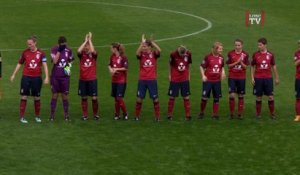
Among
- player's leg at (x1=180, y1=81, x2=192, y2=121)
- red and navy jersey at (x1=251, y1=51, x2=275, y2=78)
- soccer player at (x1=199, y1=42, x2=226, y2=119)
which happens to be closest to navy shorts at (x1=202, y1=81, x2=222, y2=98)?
soccer player at (x1=199, y1=42, x2=226, y2=119)

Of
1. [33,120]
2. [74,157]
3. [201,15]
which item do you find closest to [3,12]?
[201,15]

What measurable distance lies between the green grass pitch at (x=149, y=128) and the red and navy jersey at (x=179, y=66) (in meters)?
1.30

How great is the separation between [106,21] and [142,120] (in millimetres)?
18476

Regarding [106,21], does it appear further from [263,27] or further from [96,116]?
[96,116]

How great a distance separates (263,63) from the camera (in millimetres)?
24250

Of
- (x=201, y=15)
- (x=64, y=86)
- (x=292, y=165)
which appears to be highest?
(x=201, y=15)

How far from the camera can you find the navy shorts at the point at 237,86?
2448cm

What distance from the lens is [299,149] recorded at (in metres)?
21.1

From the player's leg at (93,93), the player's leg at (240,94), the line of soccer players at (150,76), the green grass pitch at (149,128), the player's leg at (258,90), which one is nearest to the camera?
the green grass pitch at (149,128)

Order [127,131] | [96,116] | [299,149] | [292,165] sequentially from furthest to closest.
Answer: [96,116]
[127,131]
[299,149]
[292,165]

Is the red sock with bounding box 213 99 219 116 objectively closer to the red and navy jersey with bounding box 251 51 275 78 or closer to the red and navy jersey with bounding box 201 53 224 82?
the red and navy jersey with bounding box 201 53 224 82

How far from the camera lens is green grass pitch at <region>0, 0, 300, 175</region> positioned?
19.7 m

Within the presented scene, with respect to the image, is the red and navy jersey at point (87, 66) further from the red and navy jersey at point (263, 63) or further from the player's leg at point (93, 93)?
the red and navy jersey at point (263, 63)
